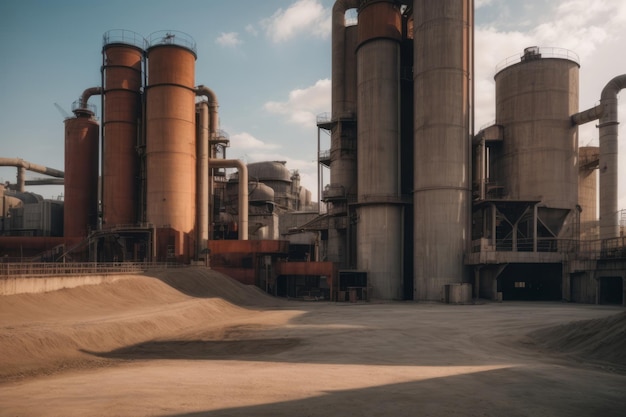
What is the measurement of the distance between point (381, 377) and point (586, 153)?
64.3m

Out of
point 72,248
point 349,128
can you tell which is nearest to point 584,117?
point 349,128

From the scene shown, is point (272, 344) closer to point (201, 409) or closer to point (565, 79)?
point (201, 409)

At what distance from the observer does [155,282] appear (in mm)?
38812

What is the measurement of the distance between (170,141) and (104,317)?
35168mm

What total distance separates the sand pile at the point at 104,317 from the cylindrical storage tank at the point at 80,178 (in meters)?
26.6

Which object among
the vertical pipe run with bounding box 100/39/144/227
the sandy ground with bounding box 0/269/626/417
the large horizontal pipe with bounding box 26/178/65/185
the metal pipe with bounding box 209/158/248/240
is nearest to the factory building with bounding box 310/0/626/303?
the metal pipe with bounding box 209/158/248/240

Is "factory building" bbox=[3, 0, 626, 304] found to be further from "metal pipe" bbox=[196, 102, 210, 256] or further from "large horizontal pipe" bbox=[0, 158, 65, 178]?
"large horizontal pipe" bbox=[0, 158, 65, 178]

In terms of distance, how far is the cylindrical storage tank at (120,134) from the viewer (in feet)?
197

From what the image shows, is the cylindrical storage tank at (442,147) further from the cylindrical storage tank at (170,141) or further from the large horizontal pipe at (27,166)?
the large horizontal pipe at (27,166)

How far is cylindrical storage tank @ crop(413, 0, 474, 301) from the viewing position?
5272 centimetres

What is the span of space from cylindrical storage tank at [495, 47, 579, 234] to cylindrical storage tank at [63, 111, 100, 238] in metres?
55.8

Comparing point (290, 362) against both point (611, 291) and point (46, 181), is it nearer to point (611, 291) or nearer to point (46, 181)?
point (611, 291)

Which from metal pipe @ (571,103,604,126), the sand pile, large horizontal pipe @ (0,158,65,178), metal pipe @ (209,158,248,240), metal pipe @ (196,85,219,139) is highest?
metal pipe @ (196,85,219,139)

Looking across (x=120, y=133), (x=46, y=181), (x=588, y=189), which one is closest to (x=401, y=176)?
(x=588, y=189)
